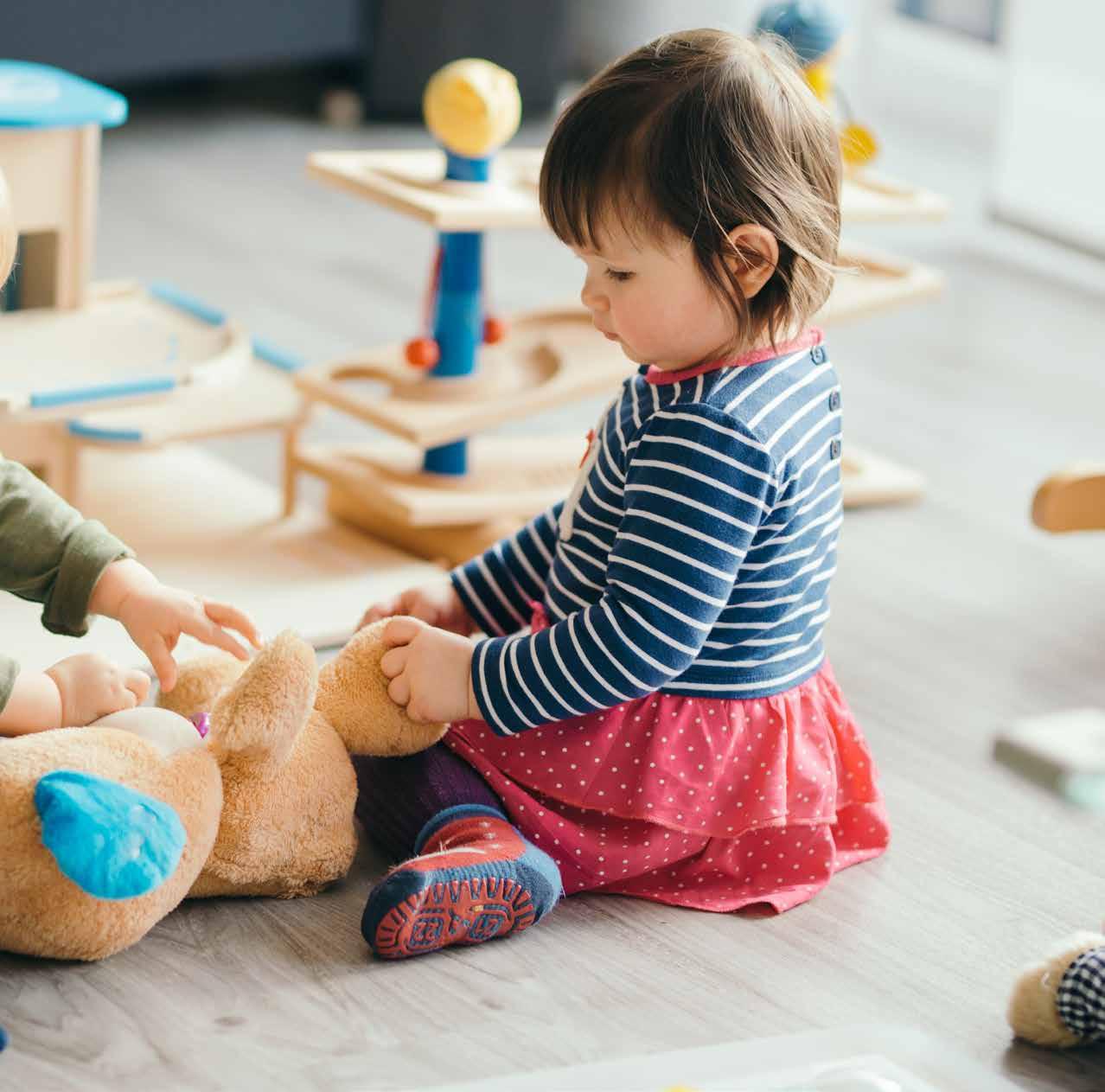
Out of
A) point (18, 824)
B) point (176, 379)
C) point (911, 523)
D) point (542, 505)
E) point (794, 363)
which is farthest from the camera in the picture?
point (911, 523)

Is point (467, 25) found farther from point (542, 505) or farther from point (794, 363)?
point (794, 363)

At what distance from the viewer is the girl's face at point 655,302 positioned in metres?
1.03

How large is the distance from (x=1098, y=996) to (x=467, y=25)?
8.76 feet

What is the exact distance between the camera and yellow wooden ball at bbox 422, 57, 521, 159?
153cm

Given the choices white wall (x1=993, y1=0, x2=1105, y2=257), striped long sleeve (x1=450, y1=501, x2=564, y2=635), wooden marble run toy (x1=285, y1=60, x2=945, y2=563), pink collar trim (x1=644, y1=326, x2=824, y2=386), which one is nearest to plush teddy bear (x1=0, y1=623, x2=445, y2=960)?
striped long sleeve (x1=450, y1=501, x2=564, y2=635)

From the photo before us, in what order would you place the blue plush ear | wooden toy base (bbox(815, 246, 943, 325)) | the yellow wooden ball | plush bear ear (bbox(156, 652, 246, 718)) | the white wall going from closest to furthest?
the blue plush ear < plush bear ear (bbox(156, 652, 246, 718)) < the yellow wooden ball < wooden toy base (bbox(815, 246, 943, 325)) < the white wall

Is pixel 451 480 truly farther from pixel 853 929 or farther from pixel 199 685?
pixel 853 929

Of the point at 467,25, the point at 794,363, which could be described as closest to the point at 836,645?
the point at 794,363

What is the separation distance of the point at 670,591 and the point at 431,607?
0.24 meters

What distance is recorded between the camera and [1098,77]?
2.89 metres

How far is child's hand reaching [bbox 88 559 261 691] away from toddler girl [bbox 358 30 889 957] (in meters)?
0.10

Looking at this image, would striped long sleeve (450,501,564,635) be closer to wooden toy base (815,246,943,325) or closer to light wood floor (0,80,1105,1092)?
light wood floor (0,80,1105,1092)

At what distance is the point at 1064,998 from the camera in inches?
38.8

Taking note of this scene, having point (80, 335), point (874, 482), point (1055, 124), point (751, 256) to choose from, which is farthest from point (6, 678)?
point (1055, 124)
